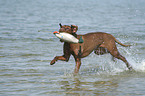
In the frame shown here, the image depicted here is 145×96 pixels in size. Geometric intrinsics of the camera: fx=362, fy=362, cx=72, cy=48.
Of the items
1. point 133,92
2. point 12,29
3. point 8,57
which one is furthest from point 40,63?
point 12,29

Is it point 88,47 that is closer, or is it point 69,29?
point 69,29

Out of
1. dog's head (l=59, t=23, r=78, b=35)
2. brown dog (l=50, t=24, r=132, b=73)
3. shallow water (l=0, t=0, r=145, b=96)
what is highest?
dog's head (l=59, t=23, r=78, b=35)

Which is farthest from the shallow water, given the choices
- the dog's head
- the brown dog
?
the dog's head

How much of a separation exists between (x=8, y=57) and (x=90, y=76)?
3.27m

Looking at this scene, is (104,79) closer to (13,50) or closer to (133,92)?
(133,92)

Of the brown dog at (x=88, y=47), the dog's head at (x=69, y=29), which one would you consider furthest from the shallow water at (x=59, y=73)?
the dog's head at (x=69, y=29)

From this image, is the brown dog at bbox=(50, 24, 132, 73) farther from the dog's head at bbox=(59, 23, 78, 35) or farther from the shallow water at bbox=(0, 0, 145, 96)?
the shallow water at bbox=(0, 0, 145, 96)

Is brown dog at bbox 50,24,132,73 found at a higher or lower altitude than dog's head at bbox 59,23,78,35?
lower

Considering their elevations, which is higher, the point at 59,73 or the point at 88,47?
the point at 88,47

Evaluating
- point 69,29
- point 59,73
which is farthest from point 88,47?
point 59,73

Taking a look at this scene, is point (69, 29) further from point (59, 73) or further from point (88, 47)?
point (59, 73)

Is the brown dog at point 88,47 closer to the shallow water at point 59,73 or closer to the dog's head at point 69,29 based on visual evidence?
the dog's head at point 69,29

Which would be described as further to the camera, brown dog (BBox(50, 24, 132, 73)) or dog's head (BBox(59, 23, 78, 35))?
brown dog (BBox(50, 24, 132, 73))

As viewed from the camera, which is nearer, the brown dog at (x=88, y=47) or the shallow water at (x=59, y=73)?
the shallow water at (x=59, y=73)
